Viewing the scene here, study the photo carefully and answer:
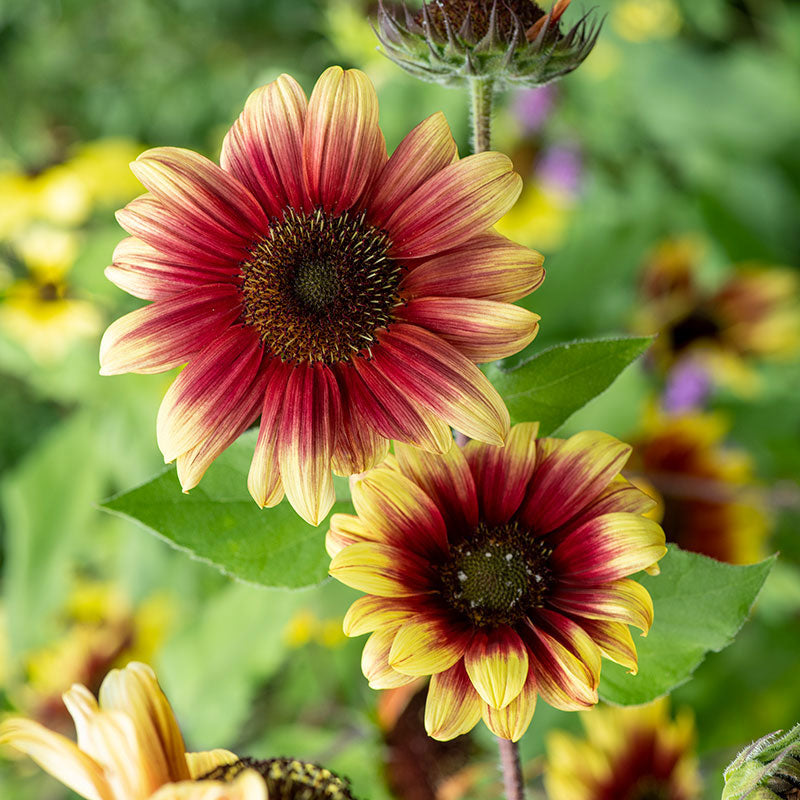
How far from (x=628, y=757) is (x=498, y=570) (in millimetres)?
602

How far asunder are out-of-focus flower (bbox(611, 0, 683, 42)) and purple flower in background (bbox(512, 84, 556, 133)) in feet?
1.04

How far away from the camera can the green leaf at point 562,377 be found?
55 cm

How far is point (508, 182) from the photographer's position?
0.49 m

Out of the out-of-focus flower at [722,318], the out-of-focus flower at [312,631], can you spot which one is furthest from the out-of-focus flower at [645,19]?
the out-of-focus flower at [312,631]

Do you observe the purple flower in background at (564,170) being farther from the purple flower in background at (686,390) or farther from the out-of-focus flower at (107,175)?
the out-of-focus flower at (107,175)

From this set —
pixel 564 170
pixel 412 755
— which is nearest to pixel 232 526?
pixel 412 755

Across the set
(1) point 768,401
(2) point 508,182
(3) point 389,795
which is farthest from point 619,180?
(2) point 508,182

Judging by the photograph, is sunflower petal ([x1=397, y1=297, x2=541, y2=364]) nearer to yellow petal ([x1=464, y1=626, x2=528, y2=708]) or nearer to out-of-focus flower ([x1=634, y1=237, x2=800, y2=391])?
yellow petal ([x1=464, y1=626, x2=528, y2=708])

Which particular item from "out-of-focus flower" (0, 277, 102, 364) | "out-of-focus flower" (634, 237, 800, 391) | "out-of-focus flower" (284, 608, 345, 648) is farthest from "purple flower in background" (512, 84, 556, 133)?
"out-of-focus flower" (284, 608, 345, 648)

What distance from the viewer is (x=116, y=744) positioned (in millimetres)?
412

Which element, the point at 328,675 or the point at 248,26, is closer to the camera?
the point at 328,675

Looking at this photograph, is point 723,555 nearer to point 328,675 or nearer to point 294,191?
point 328,675

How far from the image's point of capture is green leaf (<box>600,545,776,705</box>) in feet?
1.77

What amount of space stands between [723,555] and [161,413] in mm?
849
